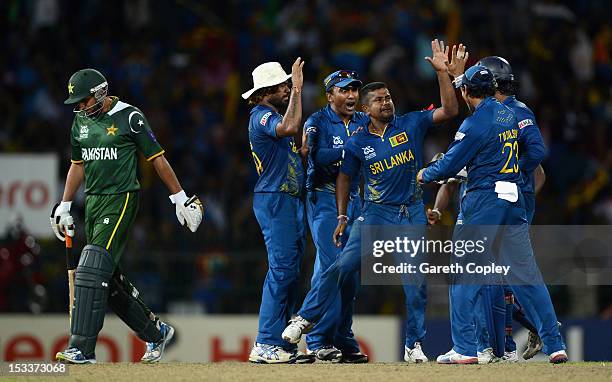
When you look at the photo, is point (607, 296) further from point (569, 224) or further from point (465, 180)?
point (465, 180)

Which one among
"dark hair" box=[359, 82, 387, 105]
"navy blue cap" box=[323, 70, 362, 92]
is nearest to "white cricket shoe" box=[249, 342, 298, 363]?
"dark hair" box=[359, 82, 387, 105]

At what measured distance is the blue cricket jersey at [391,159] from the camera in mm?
12039

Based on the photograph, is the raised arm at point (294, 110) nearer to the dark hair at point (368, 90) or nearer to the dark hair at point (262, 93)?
the dark hair at point (262, 93)

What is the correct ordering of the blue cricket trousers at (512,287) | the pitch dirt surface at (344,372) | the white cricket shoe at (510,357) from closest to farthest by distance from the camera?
1. the pitch dirt surface at (344,372)
2. the blue cricket trousers at (512,287)
3. the white cricket shoe at (510,357)

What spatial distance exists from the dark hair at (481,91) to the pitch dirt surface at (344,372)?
223 cm

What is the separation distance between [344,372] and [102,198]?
8.14ft

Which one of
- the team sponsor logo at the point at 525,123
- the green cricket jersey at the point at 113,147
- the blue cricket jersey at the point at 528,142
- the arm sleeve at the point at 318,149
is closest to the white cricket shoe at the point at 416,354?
the blue cricket jersey at the point at 528,142

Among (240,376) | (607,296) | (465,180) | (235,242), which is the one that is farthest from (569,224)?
(240,376)

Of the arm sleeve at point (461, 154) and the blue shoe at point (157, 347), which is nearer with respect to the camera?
the arm sleeve at point (461, 154)

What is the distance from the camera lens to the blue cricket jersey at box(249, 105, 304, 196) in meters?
12.1

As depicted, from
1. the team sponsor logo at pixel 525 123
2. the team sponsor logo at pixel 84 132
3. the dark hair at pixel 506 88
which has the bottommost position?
the team sponsor logo at pixel 84 132

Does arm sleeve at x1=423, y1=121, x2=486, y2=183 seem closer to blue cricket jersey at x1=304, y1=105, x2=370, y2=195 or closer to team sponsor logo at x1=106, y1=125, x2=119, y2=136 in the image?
blue cricket jersey at x1=304, y1=105, x2=370, y2=195

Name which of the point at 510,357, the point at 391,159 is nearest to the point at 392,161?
the point at 391,159

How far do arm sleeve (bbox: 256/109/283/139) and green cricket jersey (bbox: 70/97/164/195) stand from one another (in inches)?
35.0
